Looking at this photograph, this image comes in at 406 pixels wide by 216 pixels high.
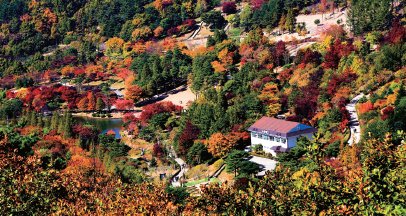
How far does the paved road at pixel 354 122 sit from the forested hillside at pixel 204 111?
236 mm

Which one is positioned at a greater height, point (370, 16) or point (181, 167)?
point (370, 16)

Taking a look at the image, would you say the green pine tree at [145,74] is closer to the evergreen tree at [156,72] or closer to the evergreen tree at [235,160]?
the evergreen tree at [156,72]

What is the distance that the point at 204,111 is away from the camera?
4453 centimetres

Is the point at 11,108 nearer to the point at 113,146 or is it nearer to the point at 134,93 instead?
the point at 134,93

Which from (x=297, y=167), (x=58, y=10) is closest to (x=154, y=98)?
(x=297, y=167)

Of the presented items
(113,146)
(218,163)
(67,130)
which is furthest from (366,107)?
(67,130)

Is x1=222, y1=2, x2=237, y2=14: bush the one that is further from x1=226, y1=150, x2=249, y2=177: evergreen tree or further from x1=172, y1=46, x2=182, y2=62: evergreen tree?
x1=226, y1=150, x2=249, y2=177: evergreen tree

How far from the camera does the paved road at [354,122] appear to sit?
34938 mm

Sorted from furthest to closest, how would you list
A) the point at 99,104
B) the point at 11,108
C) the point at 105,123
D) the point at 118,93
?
the point at 118,93
the point at 11,108
the point at 99,104
the point at 105,123

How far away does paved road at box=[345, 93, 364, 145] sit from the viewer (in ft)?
115

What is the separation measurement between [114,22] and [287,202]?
91378 millimetres

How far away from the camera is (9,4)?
383 ft

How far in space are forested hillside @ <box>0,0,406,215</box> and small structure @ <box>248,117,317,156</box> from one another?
0.84 m

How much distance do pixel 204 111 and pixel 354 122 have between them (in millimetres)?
14042
